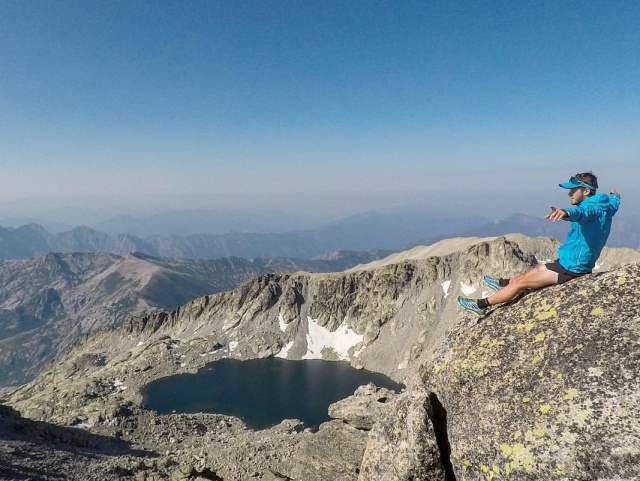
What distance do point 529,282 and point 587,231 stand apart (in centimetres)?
212

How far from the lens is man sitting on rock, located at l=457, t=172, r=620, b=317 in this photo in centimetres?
1027

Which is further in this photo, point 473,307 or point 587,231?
point 473,307

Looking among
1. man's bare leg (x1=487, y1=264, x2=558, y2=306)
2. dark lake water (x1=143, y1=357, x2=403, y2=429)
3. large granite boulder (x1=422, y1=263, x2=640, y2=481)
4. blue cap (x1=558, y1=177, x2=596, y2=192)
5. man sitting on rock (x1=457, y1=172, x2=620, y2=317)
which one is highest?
blue cap (x1=558, y1=177, x2=596, y2=192)

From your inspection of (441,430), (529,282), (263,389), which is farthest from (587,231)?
(263,389)

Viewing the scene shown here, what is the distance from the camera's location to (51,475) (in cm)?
3259

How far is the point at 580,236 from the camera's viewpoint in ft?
34.9

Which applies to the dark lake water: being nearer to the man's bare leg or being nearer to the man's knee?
the man's bare leg

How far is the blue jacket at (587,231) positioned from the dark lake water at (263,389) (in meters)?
84.6

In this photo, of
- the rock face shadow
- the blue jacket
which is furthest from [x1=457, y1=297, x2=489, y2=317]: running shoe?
the rock face shadow

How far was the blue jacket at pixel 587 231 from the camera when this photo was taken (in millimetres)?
10188

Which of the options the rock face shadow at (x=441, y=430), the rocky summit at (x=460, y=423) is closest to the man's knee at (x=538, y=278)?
the rocky summit at (x=460, y=423)

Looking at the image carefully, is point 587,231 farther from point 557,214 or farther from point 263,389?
point 263,389

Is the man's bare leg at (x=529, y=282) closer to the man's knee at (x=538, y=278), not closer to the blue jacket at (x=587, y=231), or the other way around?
the man's knee at (x=538, y=278)

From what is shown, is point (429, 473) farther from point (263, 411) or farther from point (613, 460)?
point (263, 411)
